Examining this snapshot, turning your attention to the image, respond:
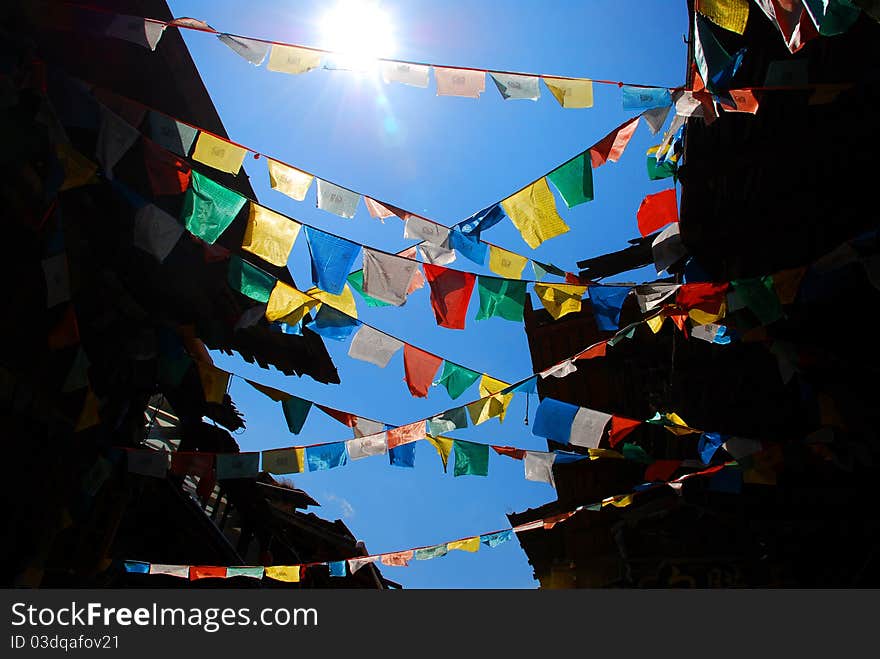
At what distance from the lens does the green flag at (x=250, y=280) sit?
5.80m

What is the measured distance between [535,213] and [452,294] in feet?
3.86

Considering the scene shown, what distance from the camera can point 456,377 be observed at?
6.52 m

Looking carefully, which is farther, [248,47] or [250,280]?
[250,280]

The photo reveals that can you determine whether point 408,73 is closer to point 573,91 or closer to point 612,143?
point 573,91

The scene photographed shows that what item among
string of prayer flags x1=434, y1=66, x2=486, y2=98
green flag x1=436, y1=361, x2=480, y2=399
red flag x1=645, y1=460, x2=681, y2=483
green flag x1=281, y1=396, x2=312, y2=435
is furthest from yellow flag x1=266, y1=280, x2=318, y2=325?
red flag x1=645, y1=460, x2=681, y2=483

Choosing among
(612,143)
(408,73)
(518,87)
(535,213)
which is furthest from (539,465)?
(408,73)

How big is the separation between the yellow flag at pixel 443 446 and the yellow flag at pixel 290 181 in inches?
129

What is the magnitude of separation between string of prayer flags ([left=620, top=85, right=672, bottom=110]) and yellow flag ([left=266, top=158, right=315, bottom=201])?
3082 mm

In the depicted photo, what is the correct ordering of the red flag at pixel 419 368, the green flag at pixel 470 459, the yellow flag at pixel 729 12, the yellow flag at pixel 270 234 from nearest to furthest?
1. the yellow flag at pixel 729 12
2. the yellow flag at pixel 270 234
3. the red flag at pixel 419 368
4. the green flag at pixel 470 459

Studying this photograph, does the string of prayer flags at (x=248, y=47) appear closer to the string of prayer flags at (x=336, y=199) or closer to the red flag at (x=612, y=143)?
the string of prayer flags at (x=336, y=199)

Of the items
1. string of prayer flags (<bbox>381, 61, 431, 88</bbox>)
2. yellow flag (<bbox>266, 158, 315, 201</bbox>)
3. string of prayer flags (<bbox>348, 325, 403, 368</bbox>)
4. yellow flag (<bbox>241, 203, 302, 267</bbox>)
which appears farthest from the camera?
string of prayer flags (<bbox>348, 325, 403, 368</bbox>)

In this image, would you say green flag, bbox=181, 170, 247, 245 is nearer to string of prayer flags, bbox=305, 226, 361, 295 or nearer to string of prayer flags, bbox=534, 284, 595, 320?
string of prayer flags, bbox=305, 226, 361, 295

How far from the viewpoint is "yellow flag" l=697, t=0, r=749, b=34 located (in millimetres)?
4883

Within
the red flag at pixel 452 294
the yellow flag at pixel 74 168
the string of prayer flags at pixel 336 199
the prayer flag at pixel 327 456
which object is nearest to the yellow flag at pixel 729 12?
the red flag at pixel 452 294
